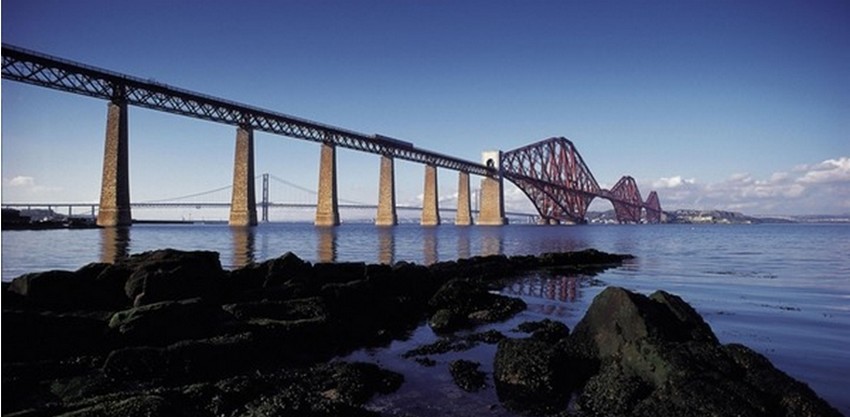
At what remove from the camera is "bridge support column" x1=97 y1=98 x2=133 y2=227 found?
144ft

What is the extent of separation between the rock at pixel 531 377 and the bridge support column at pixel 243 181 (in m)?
54.1

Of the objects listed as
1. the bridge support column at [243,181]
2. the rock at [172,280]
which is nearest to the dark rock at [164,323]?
the rock at [172,280]

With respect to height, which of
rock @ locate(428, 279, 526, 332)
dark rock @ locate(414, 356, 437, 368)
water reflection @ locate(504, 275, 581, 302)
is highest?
rock @ locate(428, 279, 526, 332)

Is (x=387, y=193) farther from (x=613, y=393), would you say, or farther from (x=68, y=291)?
(x=613, y=393)

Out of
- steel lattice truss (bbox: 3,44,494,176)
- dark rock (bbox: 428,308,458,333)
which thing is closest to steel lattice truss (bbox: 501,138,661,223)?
steel lattice truss (bbox: 3,44,494,176)

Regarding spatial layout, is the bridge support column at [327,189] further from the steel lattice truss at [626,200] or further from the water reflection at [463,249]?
the steel lattice truss at [626,200]

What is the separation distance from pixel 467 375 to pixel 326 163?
6326 centimetres

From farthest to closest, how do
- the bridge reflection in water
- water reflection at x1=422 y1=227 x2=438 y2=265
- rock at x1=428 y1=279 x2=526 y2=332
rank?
the bridge reflection in water < water reflection at x1=422 y1=227 x2=438 y2=265 < rock at x1=428 y1=279 x2=526 y2=332

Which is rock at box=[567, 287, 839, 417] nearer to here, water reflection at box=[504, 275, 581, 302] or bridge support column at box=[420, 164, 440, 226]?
water reflection at box=[504, 275, 581, 302]

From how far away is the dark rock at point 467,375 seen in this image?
537 cm

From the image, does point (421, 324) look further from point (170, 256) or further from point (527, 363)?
point (170, 256)

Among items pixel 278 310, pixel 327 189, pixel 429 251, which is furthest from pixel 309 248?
pixel 327 189

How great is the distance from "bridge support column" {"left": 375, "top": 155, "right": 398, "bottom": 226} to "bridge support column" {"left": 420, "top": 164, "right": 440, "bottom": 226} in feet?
31.6

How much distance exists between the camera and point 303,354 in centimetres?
670
